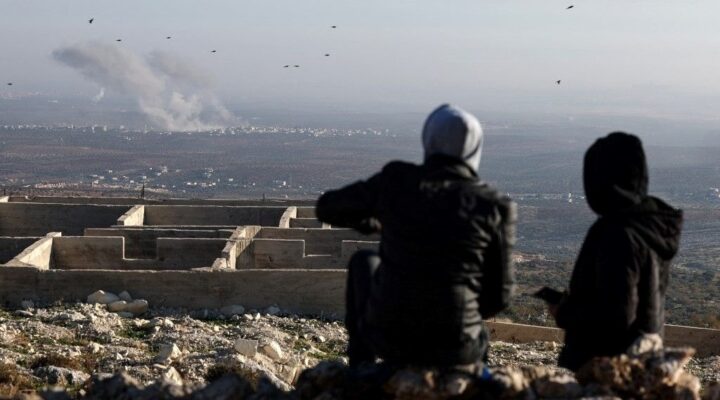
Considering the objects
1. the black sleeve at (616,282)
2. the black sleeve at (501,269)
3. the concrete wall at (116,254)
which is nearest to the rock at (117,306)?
the concrete wall at (116,254)

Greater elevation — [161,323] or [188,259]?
[188,259]

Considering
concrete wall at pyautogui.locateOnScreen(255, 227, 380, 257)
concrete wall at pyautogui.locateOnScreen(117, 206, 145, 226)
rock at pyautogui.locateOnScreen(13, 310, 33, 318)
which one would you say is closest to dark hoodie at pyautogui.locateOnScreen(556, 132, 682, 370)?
rock at pyautogui.locateOnScreen(13, 310, 33, 318)

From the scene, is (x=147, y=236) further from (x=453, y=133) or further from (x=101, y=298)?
(x=453, y=133)

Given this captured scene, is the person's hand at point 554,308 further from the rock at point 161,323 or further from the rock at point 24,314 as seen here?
the rock at point 24,314

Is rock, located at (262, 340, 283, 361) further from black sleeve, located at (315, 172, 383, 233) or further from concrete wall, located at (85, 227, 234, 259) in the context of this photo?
concrete wall, located at (85, 227, 234, 259)

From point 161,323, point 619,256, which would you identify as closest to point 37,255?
point 161,323
